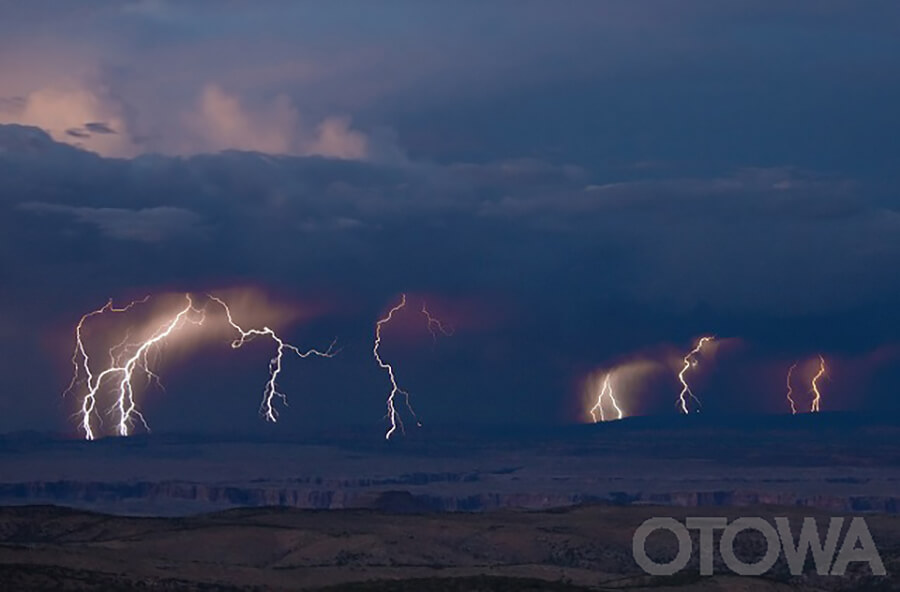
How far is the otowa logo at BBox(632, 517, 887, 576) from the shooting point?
68.1m

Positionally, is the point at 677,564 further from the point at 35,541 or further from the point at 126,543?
the point at 35,541

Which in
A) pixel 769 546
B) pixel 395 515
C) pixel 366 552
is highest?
pixel 395 515

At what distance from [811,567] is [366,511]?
32.0 meters

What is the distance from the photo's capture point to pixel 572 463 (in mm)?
190125

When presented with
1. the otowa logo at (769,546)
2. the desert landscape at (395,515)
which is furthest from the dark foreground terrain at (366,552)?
the otowa logo at (769,546)

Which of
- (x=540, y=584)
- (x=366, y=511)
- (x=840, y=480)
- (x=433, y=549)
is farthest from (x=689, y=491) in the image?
(x=540, y=584)

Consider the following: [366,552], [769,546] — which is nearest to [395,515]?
[366,552]

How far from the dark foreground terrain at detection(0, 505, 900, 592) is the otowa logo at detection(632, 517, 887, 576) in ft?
1.90

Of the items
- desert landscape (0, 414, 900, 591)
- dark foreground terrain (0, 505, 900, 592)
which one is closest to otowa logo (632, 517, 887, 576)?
dark foreground terrain (0, 505, 900, 592)

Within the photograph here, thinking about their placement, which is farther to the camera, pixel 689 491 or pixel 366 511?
pixel 689 491

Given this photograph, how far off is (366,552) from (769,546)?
18.0 metres

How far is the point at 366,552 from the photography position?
7225cm

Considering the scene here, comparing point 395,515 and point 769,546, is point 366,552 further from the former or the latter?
point 395,515

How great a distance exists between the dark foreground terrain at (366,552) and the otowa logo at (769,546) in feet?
1.90
